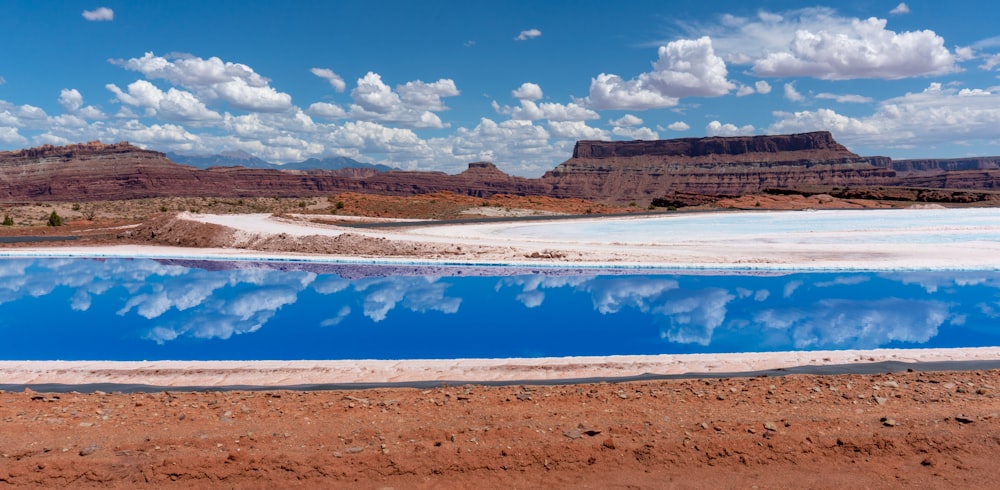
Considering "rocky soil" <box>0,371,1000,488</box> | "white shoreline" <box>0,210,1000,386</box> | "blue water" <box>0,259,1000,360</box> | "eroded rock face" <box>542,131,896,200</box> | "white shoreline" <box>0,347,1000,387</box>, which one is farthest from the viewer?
"eroded rock face" <box>542,131,896,200</box>

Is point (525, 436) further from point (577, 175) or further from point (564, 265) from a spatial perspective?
point (577, 175)

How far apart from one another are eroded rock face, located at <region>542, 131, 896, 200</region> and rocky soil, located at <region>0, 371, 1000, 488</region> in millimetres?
138134

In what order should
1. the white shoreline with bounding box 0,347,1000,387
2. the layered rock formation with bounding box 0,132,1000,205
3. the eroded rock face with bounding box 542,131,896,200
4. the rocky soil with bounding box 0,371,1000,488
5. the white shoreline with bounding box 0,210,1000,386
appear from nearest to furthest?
1. the rocky soil with bounding box 0,371,1000,488
2. the white shoreline with bounding box 0,347,1000,387
3. the white shoreline with bounding box 0,210,1000,386
4. the layered rock formation with bounding box 0,132,1000,205
5. the eroded rock face with bounding box 542,131,896,200

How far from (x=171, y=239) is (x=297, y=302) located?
16005 millimetres

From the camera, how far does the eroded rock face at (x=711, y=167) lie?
475ft

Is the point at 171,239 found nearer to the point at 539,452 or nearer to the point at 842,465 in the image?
the point at 539,452

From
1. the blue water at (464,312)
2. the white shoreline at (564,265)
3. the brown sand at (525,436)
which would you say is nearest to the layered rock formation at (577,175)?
the white shoreline at (564,265)

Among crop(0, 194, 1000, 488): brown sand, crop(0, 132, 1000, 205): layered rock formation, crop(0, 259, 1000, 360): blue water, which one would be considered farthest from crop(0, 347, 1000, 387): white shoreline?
crop(0, 132, 1000, 205): layered rock formation

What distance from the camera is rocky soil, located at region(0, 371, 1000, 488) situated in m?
5.61

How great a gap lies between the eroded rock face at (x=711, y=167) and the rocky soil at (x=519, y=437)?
13813cm

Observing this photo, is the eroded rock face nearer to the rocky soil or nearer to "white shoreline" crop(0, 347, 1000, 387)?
"white shoreline" crop(0, 347, 1000, 387)

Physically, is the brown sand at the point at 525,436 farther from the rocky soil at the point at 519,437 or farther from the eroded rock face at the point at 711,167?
the eroded rock face at the point at 711,167

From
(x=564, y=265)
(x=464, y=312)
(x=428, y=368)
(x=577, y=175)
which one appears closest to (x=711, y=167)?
(x=577, y=175)

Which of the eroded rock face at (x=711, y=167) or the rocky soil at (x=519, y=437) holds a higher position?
the eroded rock face at (x=711, y=167)
